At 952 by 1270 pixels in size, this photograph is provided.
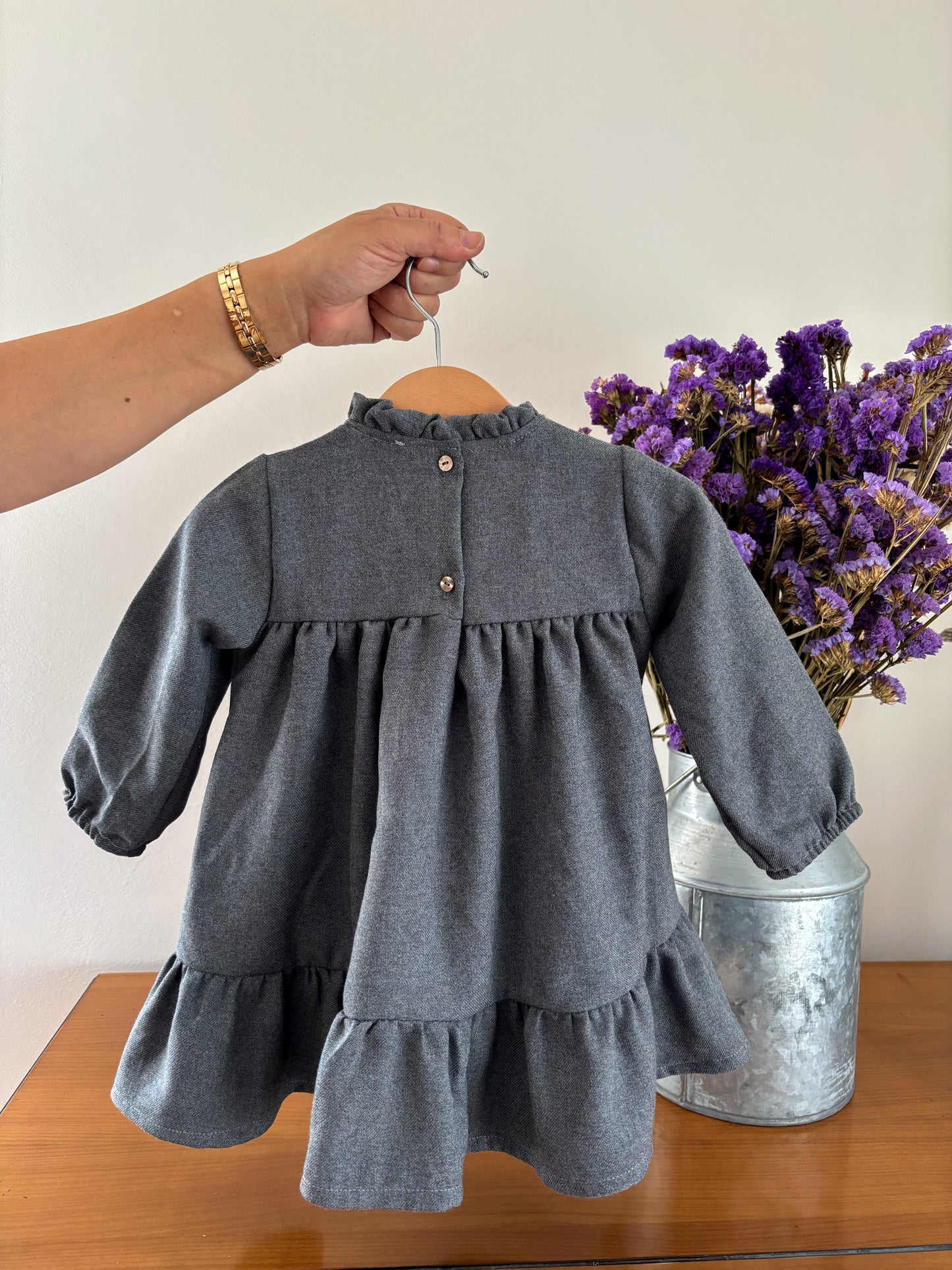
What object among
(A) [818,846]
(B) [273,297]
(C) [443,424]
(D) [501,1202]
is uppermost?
(B) [273,297]

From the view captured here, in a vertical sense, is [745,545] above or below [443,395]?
below

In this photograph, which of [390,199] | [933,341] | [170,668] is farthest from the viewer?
[390,199]

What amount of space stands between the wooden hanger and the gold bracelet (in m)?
0.12

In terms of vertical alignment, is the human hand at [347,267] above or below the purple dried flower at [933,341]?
above

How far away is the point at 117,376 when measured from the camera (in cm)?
69

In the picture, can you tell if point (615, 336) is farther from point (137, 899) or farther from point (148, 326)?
point (137, 899)

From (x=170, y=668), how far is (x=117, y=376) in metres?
0.23

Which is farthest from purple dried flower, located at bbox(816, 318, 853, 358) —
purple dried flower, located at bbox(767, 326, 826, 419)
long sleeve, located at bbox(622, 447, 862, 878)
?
long sleeve, located at bbox(622, 447, 862, 878)

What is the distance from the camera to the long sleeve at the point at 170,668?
2.26 ft

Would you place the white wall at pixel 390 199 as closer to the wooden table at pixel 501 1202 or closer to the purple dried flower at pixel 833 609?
the wooden table at pixel 501 1202

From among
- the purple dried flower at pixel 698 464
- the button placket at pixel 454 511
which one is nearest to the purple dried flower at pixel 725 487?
the purple dried flower at pixel 698 464

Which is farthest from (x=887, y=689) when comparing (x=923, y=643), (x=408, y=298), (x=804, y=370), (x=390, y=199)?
(x=390, y=199)

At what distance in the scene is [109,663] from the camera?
729 mm

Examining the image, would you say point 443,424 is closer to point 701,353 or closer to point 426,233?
point 426,233
